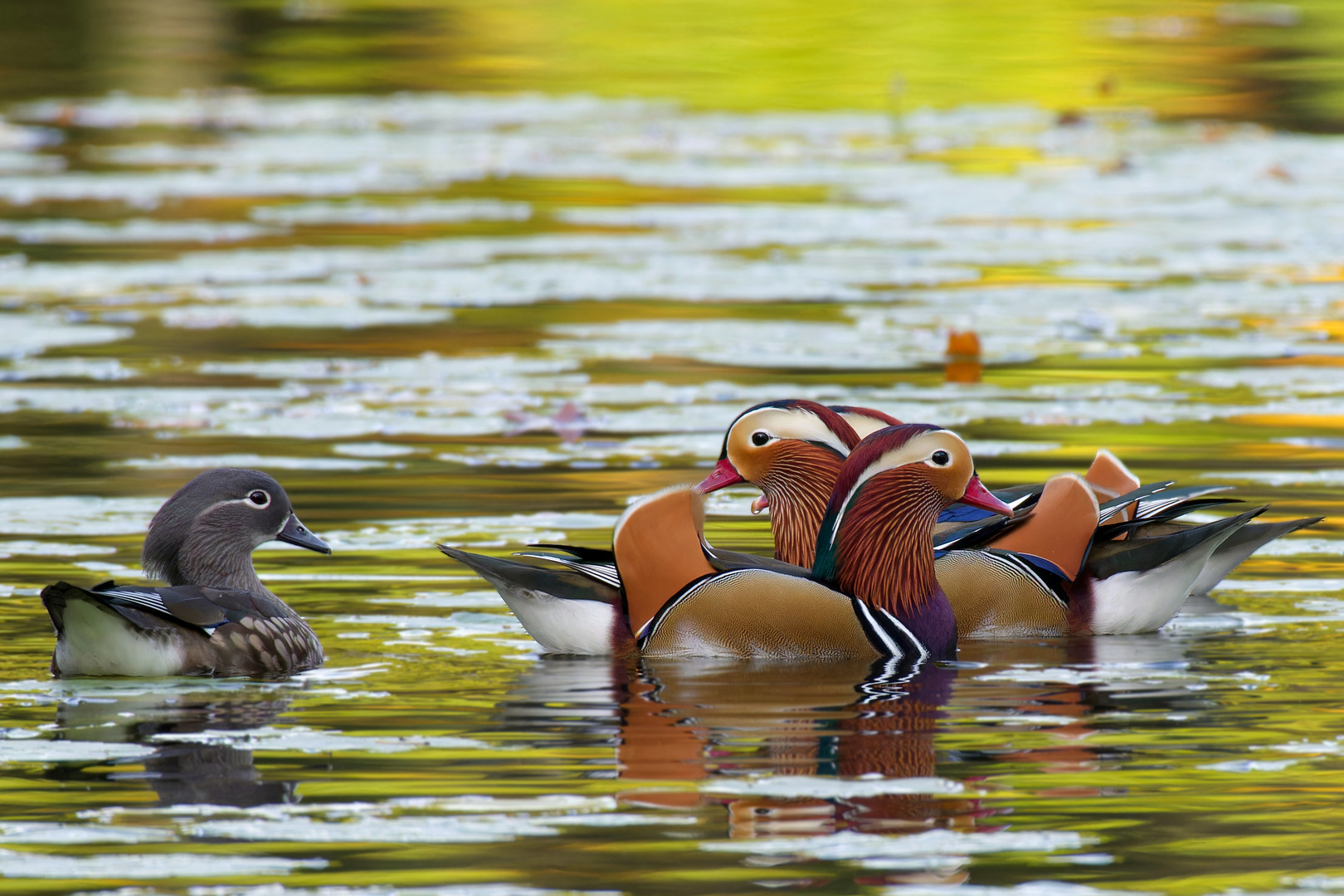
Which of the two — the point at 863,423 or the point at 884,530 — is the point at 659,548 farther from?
the point at 863,423

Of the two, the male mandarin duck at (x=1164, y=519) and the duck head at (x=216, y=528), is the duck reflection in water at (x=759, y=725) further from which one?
the male mandarin duck at (x=1164, y=519)

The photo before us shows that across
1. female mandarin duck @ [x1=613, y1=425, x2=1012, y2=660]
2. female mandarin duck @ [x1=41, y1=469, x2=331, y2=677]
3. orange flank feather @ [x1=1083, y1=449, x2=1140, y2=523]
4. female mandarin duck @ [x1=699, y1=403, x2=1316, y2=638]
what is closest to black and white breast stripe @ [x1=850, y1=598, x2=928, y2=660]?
female mandarin duck @ [x1=613, y1=425, x2=1012, y2=660]

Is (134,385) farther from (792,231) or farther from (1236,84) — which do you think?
(1236,84)

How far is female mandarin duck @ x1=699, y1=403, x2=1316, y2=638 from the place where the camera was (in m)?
8.20

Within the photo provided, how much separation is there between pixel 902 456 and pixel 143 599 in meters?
2.59

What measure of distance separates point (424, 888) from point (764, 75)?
24.2 m

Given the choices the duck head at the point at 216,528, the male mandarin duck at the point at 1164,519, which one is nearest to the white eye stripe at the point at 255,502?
the duck head at the point at 216,528

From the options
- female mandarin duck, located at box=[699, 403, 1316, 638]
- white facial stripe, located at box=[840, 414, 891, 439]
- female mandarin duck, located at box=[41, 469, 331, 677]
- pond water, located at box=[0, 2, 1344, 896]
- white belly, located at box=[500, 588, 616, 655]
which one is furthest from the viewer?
white facial stripe, located at box=[840, 414, 891, 439]

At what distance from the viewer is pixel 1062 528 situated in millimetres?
8312

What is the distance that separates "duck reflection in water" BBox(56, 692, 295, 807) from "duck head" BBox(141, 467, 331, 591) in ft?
2.55

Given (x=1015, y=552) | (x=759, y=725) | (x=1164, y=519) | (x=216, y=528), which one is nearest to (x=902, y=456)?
(x=1015, y=552)

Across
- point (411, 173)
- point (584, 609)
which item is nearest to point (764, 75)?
point (411, 173)

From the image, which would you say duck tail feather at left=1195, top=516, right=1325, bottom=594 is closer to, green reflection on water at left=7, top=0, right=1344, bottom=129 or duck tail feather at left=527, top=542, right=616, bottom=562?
duck tail feather at left=527, top=542, right=616, bottom=562

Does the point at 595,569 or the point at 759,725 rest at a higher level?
the point at 595,569
